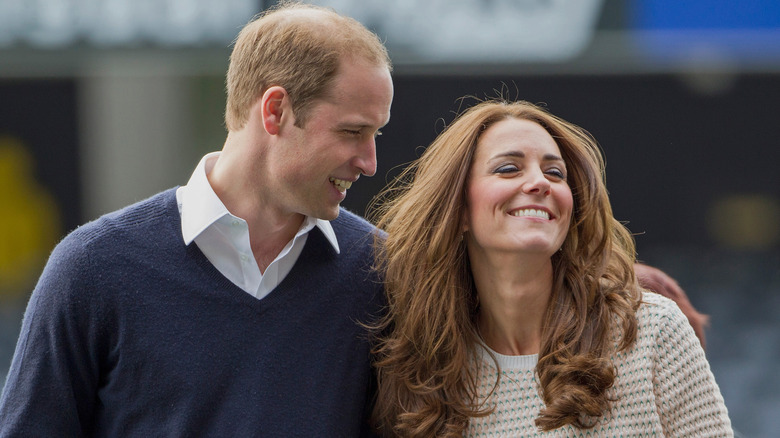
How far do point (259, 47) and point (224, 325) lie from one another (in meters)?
0.67

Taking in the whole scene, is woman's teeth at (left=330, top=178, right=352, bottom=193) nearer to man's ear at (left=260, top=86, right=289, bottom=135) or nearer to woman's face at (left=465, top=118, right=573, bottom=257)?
man's ear at (left=260, top=86, right=289, bottom=135)

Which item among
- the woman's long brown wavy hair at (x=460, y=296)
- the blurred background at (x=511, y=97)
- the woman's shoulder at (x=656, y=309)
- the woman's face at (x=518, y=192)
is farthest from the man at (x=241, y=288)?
the blurred background at (x=511, y=97)

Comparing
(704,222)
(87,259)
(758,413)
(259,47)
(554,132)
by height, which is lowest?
(758,413)

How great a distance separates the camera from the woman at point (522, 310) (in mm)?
2199

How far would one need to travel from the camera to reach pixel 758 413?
254 inches

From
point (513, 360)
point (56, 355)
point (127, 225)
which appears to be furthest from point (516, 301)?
point (56, 355)

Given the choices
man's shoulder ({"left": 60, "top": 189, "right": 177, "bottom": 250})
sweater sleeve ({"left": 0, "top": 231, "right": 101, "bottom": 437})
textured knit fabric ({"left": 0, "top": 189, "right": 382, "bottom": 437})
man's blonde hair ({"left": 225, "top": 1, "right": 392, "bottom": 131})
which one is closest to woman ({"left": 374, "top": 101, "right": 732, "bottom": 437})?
textured knit fabric ({"left": 0, "top": 189, "right": 382, "bottom": 437})

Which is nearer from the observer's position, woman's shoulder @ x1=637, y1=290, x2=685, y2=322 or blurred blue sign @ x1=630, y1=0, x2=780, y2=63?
woman's shoulder @ x1=637, y1=290, x2=685, y2=322

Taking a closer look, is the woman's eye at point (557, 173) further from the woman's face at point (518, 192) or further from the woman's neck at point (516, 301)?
the woman's neck at point (516, 301)

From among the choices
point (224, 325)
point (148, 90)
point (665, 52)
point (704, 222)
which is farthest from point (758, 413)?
point (224, 325)

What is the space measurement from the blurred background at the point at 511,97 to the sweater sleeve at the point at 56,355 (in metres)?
3.66

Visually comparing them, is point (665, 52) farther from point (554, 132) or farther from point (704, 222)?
point (554, 132)

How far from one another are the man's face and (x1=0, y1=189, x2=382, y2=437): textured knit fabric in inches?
9.3

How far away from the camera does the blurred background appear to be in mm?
6004
